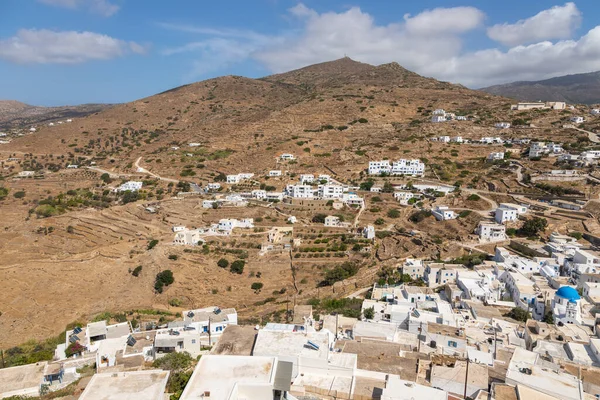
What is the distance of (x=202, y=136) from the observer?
60.9 meters

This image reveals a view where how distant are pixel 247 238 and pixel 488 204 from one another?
19766mm

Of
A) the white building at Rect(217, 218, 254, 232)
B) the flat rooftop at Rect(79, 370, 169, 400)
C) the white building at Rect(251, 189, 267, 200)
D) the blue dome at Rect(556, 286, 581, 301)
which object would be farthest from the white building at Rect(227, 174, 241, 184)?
the flat rooftop at Rect(79, 370, 169, 400)

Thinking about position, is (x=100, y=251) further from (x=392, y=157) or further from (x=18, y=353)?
(x=392, y=157)

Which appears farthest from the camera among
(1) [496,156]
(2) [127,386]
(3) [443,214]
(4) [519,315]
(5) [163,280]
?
(1) [496,156]

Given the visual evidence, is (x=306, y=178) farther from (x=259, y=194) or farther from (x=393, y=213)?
(x=393, y=213)

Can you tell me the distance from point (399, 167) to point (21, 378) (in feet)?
Answer: 121

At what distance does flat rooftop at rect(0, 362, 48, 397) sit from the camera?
1250 cm

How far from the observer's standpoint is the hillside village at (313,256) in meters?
10.5

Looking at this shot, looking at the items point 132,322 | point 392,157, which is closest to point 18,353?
point 132,322

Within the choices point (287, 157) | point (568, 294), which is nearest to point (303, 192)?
point (287, 157)

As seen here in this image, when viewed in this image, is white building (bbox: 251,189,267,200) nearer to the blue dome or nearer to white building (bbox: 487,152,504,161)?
white building (bbox: 487,152,504,161)

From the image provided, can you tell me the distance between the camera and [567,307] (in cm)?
1719

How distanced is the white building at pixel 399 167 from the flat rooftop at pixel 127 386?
123ft

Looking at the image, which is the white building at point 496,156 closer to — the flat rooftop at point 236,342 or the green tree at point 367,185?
the green tree at point 367,185
